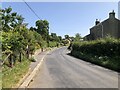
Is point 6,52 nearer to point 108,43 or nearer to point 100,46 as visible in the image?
point 108,43

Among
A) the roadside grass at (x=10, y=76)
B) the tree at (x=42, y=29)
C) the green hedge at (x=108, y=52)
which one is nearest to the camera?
the roadside grass at (x=10, y=76)

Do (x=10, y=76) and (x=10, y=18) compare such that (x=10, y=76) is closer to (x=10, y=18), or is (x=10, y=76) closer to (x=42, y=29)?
(x=10, y=18)

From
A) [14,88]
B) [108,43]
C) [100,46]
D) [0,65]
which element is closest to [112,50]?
[108,43]

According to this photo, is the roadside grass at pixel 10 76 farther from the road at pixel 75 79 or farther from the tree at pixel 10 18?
the tree at pixel 10 18

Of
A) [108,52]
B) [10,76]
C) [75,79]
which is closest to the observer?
[10,76]

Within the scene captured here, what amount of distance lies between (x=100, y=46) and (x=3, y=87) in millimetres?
25932

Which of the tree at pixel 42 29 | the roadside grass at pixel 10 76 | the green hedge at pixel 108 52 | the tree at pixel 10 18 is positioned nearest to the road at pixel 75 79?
the roadside grass at pixel 10 76

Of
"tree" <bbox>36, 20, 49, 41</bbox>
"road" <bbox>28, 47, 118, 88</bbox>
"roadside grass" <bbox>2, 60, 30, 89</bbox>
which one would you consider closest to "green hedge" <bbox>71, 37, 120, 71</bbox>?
"road" <bbox>28, 47, 118, 88</bbox>

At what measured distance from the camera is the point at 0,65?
15141 millimetres

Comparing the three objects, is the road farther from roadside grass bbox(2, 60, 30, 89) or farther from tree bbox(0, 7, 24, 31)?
tree bbox(0, 7, 24, 31)

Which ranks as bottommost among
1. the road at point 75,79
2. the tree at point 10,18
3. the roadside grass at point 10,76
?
the road at point 75,79

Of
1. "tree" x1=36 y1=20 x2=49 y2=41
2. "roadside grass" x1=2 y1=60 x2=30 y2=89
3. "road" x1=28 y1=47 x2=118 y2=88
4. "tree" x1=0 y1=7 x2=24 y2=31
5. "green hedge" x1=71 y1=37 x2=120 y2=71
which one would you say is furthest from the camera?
"tree" x1=36 y1=20 x2=49 y2=41

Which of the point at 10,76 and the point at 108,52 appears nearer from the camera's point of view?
the point at 10,76

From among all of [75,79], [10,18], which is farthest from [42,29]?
[75,79]
